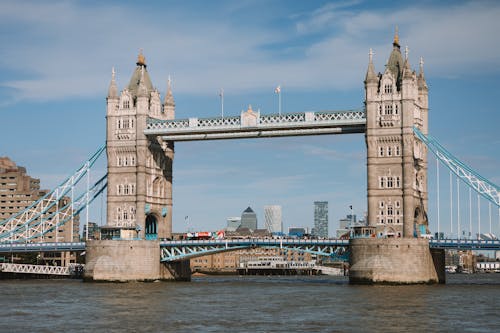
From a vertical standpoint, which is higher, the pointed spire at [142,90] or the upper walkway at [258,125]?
the pointed spire at [142,90]

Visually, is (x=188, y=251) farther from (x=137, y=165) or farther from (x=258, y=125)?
(x=258, y=125)

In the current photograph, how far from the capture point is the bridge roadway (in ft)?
359

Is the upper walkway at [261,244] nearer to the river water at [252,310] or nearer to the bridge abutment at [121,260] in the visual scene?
the bridge abutment at [121,260]

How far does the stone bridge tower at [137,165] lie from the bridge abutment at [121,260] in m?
5.48

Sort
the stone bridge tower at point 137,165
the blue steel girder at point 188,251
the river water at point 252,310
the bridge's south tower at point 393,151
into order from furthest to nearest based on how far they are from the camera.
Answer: the stone bridge tower at point 137,165 < the blue steel girder at point 188,251 < the bridge's south tower at point 393,151 < the river water at point 252,310

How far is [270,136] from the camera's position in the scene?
418ft

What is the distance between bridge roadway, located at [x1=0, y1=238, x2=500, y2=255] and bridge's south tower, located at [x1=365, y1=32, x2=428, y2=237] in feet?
19.3

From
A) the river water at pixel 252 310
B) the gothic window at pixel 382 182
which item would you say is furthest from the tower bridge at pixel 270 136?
the river water at pixel 252 310

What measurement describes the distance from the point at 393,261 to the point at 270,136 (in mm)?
27905

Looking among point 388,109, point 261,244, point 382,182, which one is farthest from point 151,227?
point 388,109

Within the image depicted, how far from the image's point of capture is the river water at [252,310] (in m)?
64.4

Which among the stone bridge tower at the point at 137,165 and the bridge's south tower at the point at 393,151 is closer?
the bridge's south tower at the point at 393,151

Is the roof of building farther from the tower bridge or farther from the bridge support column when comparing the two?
the bridge support column

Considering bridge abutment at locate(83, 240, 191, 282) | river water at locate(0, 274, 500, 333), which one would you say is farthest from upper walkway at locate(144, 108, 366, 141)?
river water at locate(0, 274, 500, 333)
